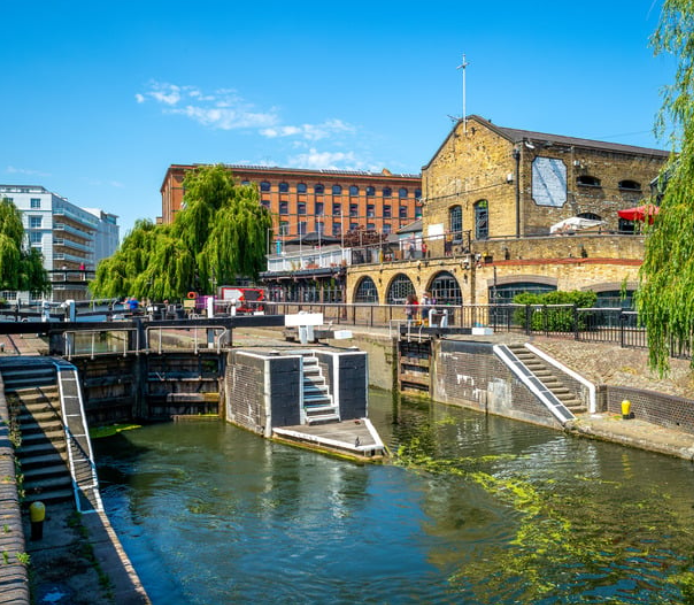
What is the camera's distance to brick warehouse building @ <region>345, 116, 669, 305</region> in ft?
85.9

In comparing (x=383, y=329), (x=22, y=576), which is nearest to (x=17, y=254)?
(x=383, y=329)

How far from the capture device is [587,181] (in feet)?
111

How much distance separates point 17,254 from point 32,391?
109ft

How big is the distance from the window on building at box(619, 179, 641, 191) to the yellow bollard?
32.7 metres

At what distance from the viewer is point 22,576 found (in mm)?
5219

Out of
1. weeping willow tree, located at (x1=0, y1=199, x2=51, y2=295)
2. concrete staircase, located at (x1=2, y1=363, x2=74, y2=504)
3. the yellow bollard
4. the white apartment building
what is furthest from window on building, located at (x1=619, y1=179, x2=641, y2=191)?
the white apartment building

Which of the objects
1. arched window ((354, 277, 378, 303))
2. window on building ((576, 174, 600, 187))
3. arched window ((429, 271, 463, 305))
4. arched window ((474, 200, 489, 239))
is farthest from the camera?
arched window ((354, 277, 378, 303))

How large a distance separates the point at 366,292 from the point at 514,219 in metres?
9.30

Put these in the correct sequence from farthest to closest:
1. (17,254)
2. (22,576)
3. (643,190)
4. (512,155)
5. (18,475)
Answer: (17,254) < (643,190) < (512,155) < (18,475) < (22,576)

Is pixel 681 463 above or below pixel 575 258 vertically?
below

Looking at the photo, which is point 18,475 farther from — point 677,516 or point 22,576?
Result: point 677,516

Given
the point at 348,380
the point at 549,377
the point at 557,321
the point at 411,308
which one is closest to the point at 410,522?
the point at 348,380

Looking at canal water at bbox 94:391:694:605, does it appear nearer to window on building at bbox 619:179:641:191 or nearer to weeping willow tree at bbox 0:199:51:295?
window on building at bbox 619:179:641:191

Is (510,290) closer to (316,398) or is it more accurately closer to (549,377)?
(549,377)
